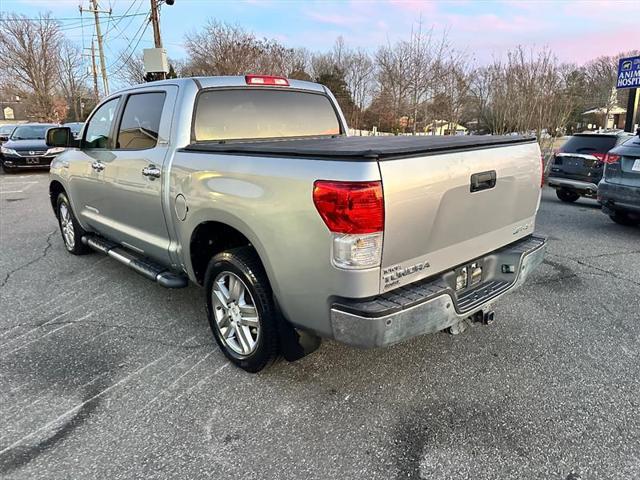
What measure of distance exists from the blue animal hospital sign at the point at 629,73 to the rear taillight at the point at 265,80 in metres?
11.8

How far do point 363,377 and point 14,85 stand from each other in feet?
171

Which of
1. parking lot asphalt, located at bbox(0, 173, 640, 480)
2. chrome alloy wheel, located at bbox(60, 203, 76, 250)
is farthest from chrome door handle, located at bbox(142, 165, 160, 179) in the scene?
chrome alloy wheel, located at bbox(60, 203, 76, 250)

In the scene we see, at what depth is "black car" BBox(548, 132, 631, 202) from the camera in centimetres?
882

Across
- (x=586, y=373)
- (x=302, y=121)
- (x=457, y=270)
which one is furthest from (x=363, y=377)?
(x=302, y=121)

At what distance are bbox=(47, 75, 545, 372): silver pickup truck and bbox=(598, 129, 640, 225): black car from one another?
13.2 ft

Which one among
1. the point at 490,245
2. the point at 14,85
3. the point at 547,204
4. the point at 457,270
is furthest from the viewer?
the point at 14,85

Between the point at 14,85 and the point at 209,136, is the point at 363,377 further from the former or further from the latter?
the point at 14,85

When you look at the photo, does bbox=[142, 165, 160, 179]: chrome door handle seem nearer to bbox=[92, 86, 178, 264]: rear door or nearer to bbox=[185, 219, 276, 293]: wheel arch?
bbox=[92, 86, 178, 264]: rear door

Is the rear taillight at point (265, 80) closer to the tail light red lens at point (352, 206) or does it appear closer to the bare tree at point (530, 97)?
the tail light red lens at point (352, 206)

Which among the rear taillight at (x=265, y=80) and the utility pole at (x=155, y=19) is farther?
the utility pole at (x=155, y=19)

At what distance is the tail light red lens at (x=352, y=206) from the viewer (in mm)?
2164

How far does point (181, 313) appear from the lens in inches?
161

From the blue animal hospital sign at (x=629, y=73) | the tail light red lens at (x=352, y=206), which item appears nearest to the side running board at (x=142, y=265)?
the tail light red lens at (x=352, y=206)

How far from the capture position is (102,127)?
15.2 feet
